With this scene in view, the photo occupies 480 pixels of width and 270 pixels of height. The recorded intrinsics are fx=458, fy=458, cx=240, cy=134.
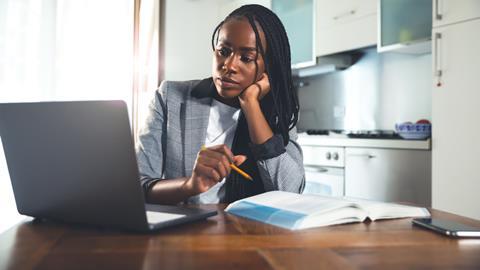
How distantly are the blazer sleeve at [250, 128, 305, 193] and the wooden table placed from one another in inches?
16.3

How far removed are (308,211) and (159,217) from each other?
0.81ft

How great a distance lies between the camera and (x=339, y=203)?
809 mm

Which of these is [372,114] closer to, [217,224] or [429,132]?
[429,132]

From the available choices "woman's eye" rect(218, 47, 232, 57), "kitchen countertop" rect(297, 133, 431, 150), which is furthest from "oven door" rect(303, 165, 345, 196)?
"woman's eye" rect(218, 47, 232, 57)

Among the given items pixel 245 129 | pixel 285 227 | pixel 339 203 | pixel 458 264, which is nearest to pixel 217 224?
pixel 285 227

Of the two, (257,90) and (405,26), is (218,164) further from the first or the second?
(405,26)

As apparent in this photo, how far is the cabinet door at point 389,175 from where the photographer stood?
236cm

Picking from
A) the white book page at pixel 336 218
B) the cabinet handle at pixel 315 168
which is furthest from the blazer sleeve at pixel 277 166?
the cabinet handle at pixel 315 168

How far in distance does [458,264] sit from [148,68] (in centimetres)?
356

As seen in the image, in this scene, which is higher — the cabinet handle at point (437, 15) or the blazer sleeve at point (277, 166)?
the cabinet handle at point (437, 15)

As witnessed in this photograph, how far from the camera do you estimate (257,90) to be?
125cm

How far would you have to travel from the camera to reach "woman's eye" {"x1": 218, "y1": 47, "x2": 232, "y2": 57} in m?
1.20

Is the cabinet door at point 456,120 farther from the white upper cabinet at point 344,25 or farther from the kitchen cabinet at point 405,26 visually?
the white upper cabinet at point 344,25

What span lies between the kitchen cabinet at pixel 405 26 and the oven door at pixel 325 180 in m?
0.80
